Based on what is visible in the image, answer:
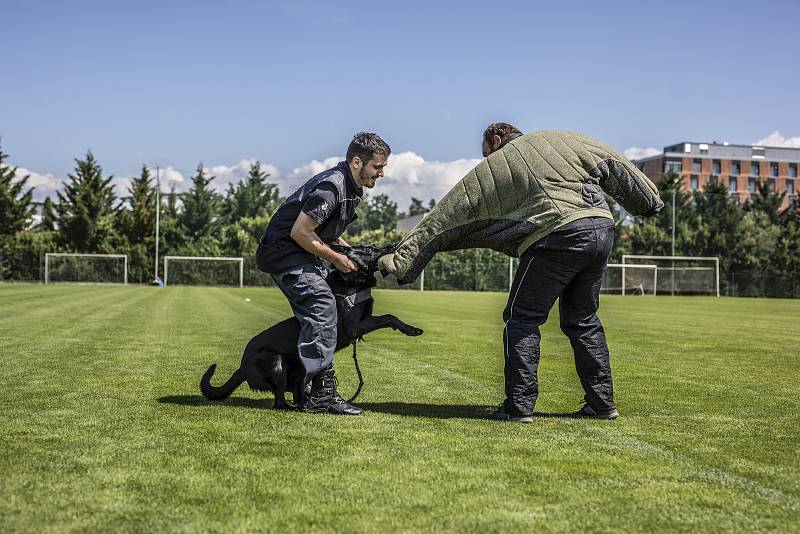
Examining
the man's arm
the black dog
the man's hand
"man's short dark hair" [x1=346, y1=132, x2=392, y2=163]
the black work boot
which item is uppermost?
"man's short dark hair" [x1=346, y1=132, x2=392, y2=163]

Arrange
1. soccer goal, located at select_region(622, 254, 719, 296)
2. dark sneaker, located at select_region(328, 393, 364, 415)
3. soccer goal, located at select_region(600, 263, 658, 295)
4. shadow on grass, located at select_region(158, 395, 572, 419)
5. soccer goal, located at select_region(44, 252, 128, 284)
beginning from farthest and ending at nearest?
soccer goal, located at select_region(622, 254, 719, 296)
soccer goal, located at select_region(600, 263, 658, 295)
soccer goal, located at select_region(44, 252, 128, 284)
shadow on grass, located at select_region(158, 395, 572, 419)
dark sneaker, located at select_region(328, 393, 364, 415)

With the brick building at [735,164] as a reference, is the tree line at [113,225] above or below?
below

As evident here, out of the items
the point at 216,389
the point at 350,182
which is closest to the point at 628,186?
the point at 350,182

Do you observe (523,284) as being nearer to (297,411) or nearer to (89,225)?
(297,411)

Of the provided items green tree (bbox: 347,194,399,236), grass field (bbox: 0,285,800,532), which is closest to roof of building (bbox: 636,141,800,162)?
green tree (bbox: 347,194,399,236)

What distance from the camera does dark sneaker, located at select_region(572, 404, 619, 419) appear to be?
19.7 ft

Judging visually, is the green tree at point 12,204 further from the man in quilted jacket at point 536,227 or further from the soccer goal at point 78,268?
the man in quilted jacket at point 536,227

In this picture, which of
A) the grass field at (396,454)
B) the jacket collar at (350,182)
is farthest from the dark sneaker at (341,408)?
the jacket collar at (350,182)

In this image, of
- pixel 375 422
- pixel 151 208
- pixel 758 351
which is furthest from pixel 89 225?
pixel 375 422

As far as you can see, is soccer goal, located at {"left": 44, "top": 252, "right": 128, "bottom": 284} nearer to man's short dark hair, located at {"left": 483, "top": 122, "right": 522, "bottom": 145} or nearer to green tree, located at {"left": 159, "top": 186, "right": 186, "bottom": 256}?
green tree, located at {"left": 159, "top": 186, "right": 186, "bottom": 256}

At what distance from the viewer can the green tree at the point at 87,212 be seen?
58406 millimetres

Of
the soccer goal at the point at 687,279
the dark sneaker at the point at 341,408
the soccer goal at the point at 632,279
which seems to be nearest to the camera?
the dark sneaker at the point at 341,408

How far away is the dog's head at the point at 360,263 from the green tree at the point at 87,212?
180 ft

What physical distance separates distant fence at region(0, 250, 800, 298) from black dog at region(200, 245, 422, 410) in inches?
1847
